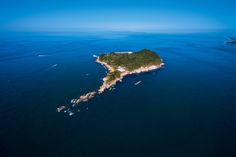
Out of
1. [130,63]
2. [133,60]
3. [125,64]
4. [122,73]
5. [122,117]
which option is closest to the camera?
[122,117]

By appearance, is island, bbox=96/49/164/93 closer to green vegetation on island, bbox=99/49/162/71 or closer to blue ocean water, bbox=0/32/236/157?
green vegetation on island, bbox=99/49/162/71

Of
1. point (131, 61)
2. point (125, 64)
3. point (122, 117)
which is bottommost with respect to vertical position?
point (122, 117)

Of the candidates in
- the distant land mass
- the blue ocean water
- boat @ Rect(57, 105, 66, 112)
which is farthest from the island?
boat @ Rect(57, 105, 66, 112)

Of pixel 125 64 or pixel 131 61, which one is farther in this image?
pixel 131 61

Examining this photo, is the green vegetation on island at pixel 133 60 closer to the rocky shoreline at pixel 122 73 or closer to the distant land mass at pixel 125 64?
the distant land mass at pixel 125 64

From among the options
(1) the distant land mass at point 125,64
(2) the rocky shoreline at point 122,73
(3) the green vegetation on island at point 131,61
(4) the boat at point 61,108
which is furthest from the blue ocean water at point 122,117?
(3) the green vegetation on island at point 131,61

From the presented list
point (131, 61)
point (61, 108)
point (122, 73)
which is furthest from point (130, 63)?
point (61, 108)

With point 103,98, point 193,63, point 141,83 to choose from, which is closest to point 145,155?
point 103,98

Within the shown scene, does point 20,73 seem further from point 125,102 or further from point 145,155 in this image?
point 145,155

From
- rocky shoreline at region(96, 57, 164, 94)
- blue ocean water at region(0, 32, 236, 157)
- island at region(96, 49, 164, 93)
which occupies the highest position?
island at region(96, 49, 164, 93)

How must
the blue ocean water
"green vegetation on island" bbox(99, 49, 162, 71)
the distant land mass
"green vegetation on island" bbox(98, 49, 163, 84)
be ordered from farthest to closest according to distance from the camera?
"green vegetation on island" bbox(99, 49, 162, 71) < "green vegetation on island" bbox(98, 49, 163, 84) < the distant land mass < the blue ocean water

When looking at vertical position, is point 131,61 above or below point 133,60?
below

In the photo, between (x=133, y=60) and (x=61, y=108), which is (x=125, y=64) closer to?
(x=133, y=60)
